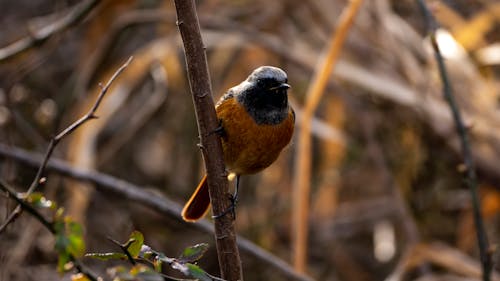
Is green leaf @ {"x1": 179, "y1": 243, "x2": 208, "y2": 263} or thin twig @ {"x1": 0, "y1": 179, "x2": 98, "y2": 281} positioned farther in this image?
green leaf @ {"x1": 179, "y1": 243, "x2": 208, "y2": 263}

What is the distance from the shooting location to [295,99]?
4.97 m

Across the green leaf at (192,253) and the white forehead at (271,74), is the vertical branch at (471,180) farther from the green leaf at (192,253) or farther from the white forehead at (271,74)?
the green leaf at (192,253)

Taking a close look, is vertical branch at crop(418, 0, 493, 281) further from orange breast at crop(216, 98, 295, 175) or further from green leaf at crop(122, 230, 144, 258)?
green leaf at crop(122, 230, 144, 258)

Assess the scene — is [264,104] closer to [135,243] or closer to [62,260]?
[135,243]

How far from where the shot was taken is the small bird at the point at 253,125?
2.68m

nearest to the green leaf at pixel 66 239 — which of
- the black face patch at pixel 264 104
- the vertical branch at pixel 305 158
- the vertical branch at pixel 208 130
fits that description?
the vertical branch at pixel 208 130

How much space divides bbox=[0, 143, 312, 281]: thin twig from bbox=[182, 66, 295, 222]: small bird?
48 cm

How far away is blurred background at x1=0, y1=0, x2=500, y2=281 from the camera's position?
425 centimetres

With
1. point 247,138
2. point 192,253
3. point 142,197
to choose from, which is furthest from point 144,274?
point 142,197

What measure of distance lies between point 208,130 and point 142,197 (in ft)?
4.70

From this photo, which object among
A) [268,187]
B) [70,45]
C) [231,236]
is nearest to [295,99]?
[268,187]

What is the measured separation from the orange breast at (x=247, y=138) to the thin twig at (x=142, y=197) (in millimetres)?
527

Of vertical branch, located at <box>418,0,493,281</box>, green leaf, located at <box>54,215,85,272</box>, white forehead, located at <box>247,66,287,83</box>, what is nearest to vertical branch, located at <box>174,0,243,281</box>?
green leaf, located at <box>54,215,85,272</box>

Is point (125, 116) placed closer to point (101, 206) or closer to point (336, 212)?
point (101, 206)
